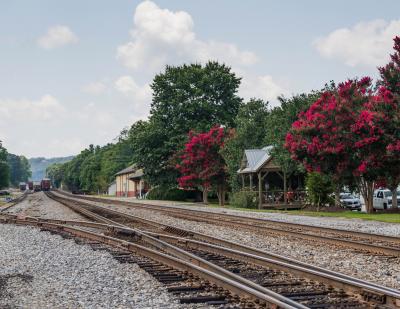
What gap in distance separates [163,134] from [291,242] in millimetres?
48453

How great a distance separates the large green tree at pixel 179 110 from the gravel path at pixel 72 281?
4660 cm

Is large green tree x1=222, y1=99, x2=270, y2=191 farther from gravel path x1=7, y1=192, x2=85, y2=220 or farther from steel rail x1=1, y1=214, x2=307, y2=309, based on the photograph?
steel rail x1=1, y1=214, x2=307, y2=309

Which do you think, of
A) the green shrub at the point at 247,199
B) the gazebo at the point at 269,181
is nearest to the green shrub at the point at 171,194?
the gazebo at the point at 269,181

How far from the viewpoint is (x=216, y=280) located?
880 centimetres

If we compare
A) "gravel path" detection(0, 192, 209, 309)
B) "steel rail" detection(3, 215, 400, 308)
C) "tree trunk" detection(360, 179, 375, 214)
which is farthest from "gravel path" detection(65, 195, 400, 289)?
"tree trunk" detection(360, 179, 375, 214)

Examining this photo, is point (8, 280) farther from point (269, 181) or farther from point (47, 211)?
point (269, 181)

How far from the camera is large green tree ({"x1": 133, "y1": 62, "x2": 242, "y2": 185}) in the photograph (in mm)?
62844

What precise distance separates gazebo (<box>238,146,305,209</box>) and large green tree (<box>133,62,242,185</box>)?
1456 centimetres

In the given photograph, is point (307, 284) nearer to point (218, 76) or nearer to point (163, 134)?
point (163, 134)

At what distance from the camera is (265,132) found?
51844 millimetres

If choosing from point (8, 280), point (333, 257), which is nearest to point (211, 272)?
point (8, 280)

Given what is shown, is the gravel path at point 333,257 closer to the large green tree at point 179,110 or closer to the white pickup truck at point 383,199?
the white pickup truck at point 383,199

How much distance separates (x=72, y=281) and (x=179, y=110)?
2167 inches

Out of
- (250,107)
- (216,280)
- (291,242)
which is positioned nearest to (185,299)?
(216,280)
